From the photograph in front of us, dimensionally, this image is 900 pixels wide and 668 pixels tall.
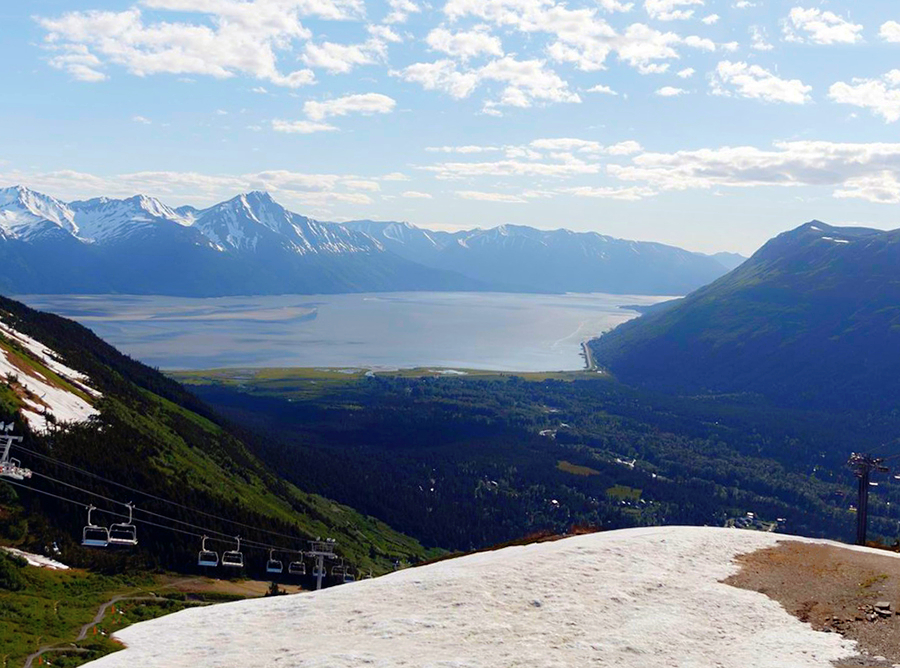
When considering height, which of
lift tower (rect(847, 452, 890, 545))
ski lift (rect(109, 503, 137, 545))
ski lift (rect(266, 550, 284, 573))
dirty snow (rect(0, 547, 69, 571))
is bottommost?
ski lift (rect(266, 550, 284, 573))

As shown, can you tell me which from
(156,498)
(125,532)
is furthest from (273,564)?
(125,532)

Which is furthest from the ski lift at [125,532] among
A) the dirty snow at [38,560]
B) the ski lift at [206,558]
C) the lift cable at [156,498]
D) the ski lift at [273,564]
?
the ski lift at [273,564]

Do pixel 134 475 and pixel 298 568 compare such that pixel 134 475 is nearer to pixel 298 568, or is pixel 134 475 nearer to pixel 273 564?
pixel 273 564

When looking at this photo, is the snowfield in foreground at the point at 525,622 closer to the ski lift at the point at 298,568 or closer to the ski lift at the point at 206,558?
the ski lift at the point at 206,558

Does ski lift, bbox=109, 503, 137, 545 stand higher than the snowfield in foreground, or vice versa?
the snowfield in foreground

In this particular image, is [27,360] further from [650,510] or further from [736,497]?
[736,497]

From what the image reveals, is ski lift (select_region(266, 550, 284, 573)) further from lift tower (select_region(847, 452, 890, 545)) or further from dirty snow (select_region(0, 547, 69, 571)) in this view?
lift tower (select_region(847, 452, 890, 545))

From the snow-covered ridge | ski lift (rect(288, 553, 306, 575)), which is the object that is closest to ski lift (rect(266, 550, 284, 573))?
ski lift (rect(288, 553, 306, 575))
